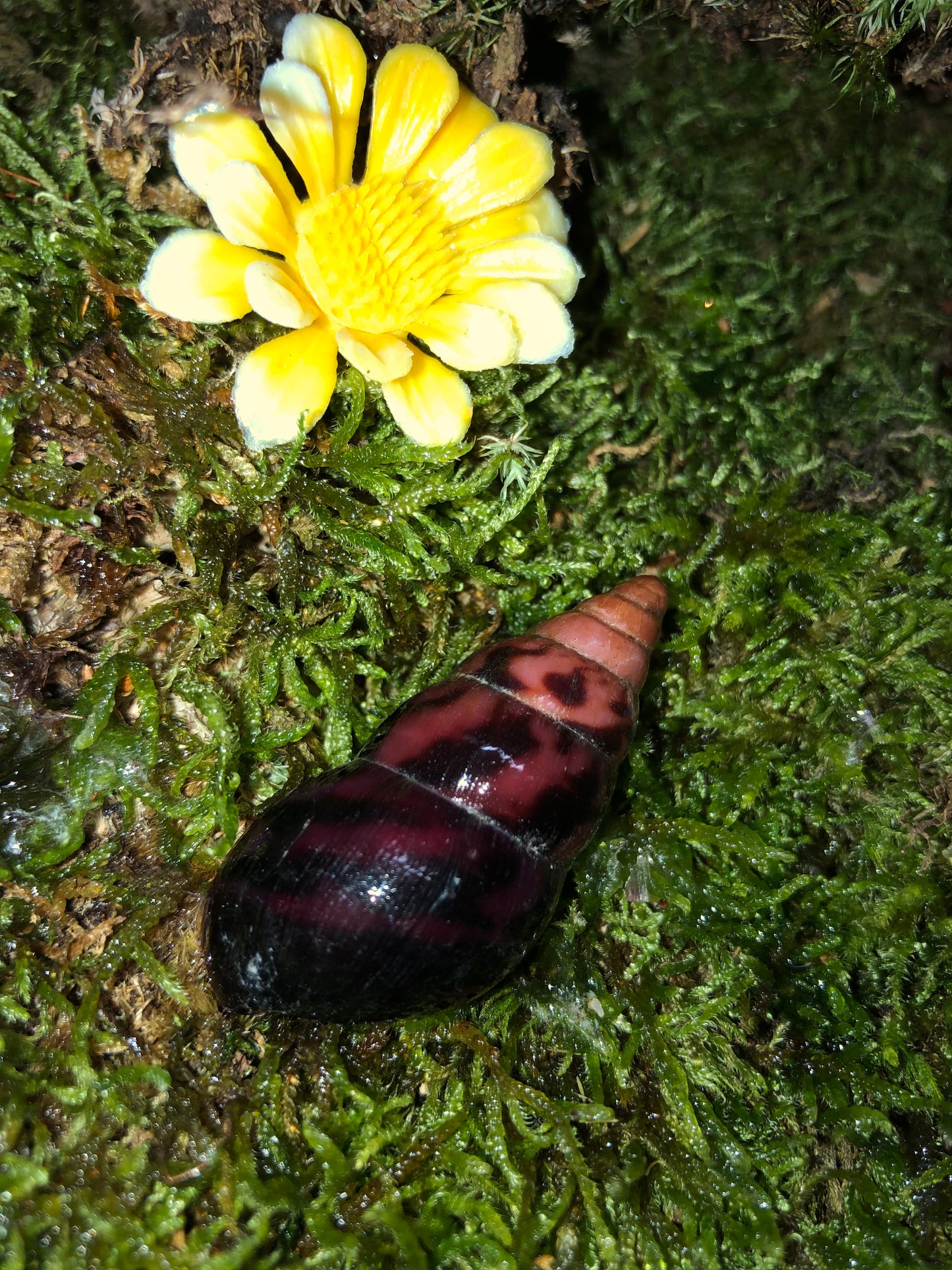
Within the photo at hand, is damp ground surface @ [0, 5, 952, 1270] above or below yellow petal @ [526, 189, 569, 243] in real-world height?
below

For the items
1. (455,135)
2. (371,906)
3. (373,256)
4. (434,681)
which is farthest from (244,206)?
(371,906)

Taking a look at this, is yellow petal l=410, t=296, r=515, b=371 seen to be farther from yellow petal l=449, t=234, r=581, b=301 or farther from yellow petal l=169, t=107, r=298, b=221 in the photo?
yellow petal l=169, t=107, r=298, b=221

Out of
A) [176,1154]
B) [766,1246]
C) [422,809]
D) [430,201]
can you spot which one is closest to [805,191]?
[430,201]

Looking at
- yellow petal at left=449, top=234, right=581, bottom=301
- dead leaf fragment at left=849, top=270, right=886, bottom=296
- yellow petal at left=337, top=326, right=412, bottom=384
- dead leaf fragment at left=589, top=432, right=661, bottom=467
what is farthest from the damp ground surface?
dead leaf fragment at left=849, top=270, right=886, bottom=296

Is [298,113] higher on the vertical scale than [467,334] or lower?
higher

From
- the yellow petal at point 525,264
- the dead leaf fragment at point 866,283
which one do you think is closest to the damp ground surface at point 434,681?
the yellow petal at point 525,264

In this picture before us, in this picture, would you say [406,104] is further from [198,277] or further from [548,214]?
[198,277]
